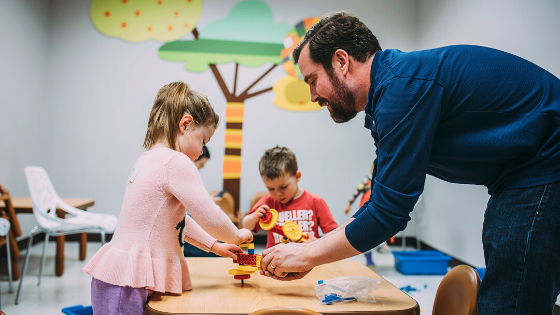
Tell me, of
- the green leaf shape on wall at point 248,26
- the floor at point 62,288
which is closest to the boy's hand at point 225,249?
the floor at point 62,288

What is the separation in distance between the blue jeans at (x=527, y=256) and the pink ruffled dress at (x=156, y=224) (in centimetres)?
74

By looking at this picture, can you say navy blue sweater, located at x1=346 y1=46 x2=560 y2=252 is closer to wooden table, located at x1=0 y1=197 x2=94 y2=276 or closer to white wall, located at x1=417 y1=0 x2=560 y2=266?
white wall, located at x1=417 y1=0 x2=560 y2=266

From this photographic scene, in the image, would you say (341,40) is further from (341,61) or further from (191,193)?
(191,193)

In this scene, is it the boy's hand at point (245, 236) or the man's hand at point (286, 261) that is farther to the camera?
the boy's hand at point (245, 236)

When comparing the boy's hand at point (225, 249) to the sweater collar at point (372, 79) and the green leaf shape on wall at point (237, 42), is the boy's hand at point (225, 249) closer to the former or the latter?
the sweater collar at point (372, 79)

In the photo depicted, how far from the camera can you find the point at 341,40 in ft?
3.84

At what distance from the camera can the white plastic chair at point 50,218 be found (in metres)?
3.10

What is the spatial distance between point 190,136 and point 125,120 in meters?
4.05

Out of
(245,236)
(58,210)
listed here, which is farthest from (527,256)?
(58,210)

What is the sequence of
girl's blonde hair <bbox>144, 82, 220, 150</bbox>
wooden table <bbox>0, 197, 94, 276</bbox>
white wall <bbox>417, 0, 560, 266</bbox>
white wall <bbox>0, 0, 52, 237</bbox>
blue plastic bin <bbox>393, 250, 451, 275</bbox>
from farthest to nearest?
white wall <bbox>0, 0, 52, 237</bbox>
blue plastic bin <bbox>393, 250, 451, 275</bbox>
wooden table <bbox>0, 197, 94, 276</bbox>
white wall <bbox>417, 0, 560, 266</bbox>
girl's blonde hair <bbox>144, 82, 220, 150</bbox>

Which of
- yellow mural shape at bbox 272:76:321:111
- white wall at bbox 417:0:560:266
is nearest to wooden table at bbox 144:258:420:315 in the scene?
white wall at bbox 417:0:560:266

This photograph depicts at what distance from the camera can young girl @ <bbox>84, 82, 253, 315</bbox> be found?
108 centimetres

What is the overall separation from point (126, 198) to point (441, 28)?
4.40 meters

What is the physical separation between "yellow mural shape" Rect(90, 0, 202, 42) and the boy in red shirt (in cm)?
345
